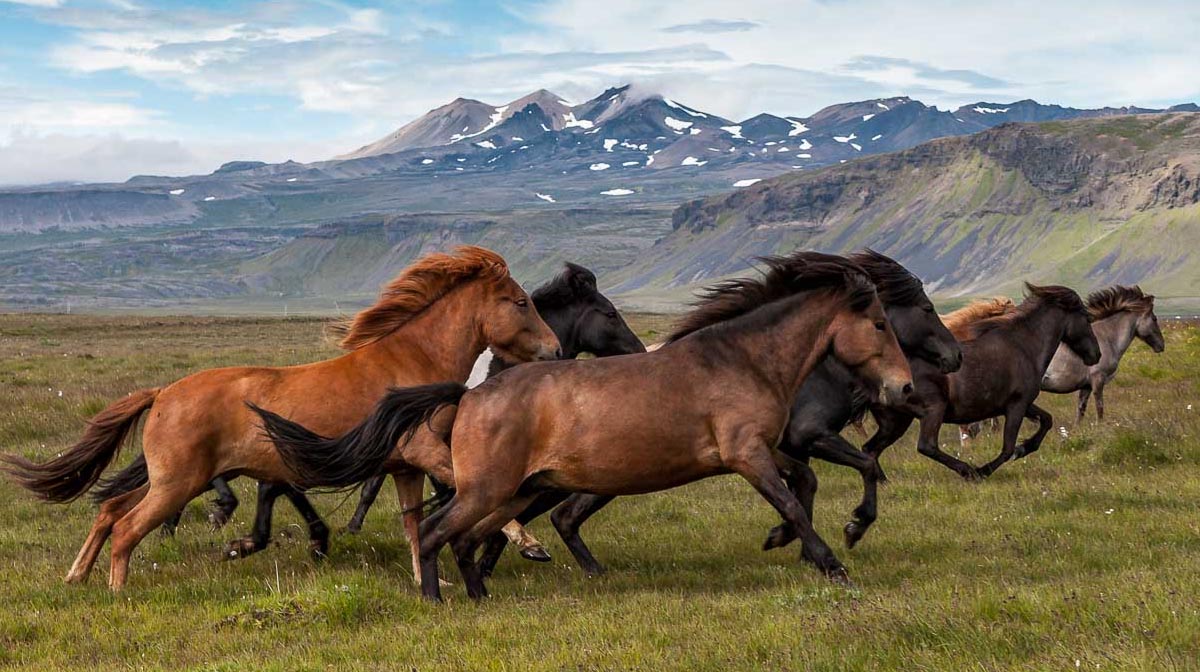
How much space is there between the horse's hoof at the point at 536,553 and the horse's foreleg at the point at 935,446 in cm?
629

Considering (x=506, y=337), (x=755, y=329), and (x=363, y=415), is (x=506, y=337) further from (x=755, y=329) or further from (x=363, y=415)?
(x=755, y=329)

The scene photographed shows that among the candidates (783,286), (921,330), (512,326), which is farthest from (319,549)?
(921,330)

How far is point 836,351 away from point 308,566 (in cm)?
474

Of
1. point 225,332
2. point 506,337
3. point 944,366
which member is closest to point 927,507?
point 944,366

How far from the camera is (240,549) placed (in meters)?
10.5

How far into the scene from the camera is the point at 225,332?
235 ft

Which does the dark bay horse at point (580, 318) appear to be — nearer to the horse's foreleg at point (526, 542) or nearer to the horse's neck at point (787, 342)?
the horse's foreleg at point (526, 542)

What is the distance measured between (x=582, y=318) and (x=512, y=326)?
1857 mm

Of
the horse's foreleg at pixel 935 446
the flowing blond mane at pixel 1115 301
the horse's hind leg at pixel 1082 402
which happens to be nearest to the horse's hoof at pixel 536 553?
the horse's foreleg at pixel 935 446

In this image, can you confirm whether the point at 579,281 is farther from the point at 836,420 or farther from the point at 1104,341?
the point at 1104,341

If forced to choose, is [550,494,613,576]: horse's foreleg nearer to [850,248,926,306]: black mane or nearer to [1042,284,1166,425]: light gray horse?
[850,248,926,306]: black mane

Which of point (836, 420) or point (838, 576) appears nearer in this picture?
point (838, 576)

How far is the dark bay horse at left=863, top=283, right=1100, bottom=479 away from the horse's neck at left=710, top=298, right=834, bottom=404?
4.99 meters

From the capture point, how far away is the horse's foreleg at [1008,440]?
576 inches
